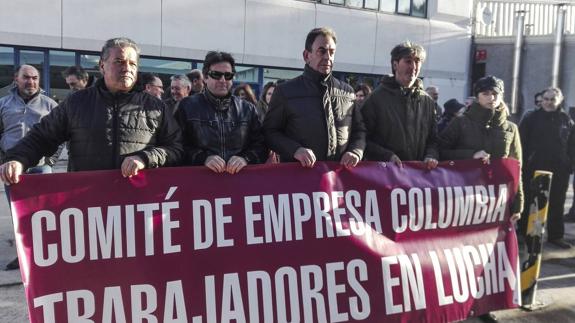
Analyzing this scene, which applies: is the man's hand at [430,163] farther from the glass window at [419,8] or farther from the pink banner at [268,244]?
the glass window at [419,8]

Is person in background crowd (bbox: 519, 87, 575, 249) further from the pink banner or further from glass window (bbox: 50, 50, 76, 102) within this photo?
glass window (bbox: 50, 50, 76, 102)

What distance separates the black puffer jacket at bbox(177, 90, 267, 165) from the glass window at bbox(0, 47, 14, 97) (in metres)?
8.36

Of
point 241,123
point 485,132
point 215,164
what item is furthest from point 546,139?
point 215,164

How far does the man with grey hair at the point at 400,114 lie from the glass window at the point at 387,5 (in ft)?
39.8

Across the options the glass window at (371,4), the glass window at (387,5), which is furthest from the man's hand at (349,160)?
the glass window at (387,5)

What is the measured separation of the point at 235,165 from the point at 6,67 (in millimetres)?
8969

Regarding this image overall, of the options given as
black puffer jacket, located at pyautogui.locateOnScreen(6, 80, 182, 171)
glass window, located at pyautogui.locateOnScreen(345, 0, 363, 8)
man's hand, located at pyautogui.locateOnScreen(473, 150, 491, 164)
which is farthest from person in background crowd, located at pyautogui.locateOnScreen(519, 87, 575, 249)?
glass window, located at pyautogui.locateOnScreen(345, 0, 363, 8)

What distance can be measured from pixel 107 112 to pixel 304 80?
4.14ft

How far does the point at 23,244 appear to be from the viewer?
2.46 m

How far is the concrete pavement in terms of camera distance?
3676 millimetres

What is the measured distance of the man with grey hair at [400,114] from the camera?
3451 mm

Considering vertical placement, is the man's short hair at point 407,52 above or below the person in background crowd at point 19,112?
above

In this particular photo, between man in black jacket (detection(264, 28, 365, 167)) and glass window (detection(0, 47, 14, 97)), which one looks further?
glass window (detection(0, 47, 14, 97))

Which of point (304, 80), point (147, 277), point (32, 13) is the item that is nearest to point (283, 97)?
point (304, 80)
